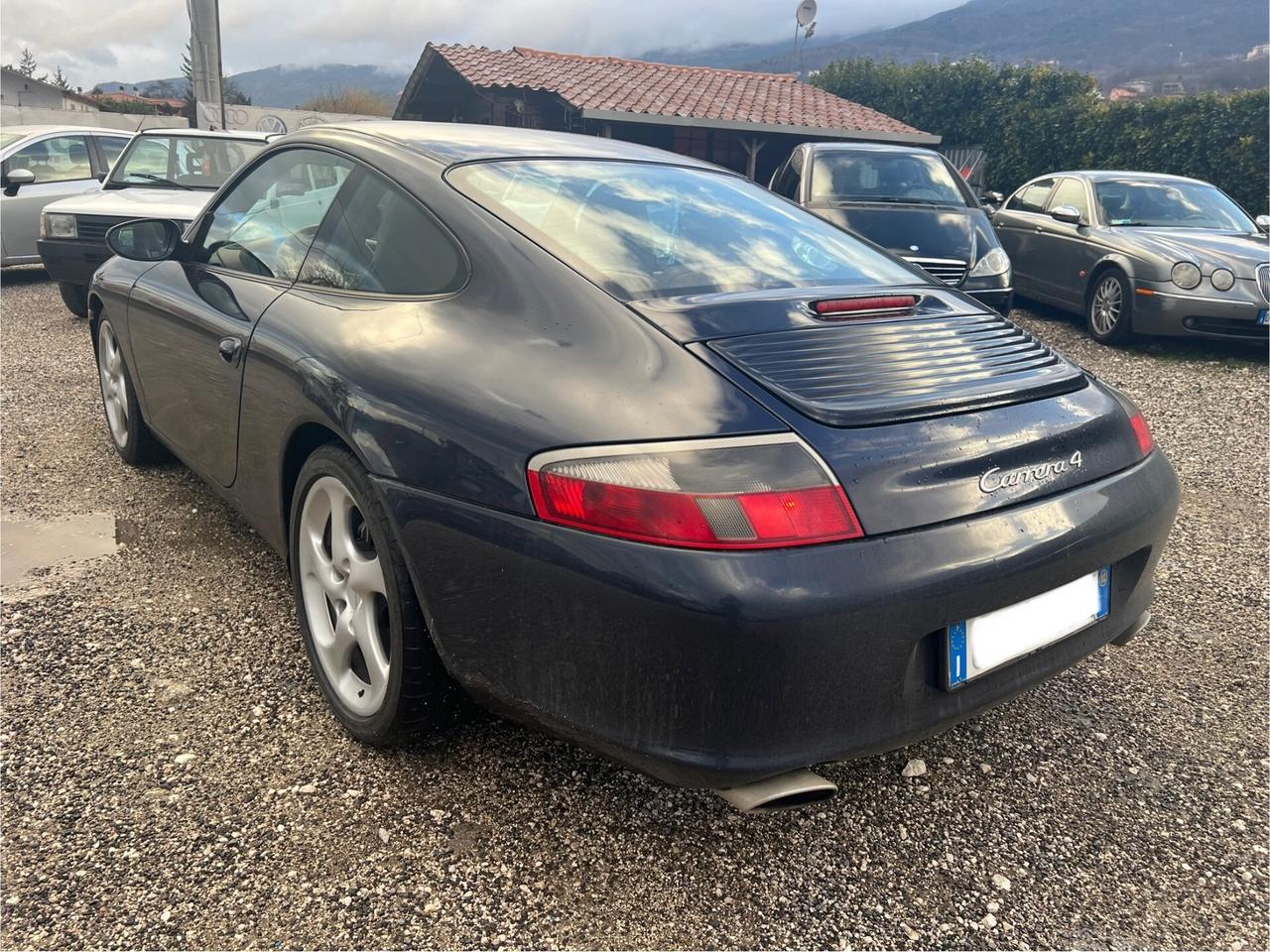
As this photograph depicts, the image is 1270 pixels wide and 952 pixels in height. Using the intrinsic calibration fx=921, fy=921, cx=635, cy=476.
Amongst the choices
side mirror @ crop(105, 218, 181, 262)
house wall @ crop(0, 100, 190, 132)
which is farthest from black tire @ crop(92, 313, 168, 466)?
house wall @ crop(0, 100, 190, 132)

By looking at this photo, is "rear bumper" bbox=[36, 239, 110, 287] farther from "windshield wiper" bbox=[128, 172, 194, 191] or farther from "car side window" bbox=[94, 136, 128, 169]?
"car side window" bbox=[94, 136, 128, 169]

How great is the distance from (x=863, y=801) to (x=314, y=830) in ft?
4.03

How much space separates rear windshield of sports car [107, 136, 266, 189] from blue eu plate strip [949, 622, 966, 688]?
791 cm

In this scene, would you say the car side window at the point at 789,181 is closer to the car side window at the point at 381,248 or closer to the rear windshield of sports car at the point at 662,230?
the rear windshield of sports car at the point at 662,230

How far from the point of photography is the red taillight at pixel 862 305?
80.6 inches

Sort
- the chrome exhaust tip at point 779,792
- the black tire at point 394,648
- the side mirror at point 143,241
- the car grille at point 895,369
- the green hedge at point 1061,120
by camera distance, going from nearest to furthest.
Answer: the chrome exhaust tip at point 779,792, the car grille at point 895,369, the black tire at point 394,648, the side mirror at point 143,241, the green hedge at point 1061,120

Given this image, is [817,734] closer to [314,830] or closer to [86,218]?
[314,830]

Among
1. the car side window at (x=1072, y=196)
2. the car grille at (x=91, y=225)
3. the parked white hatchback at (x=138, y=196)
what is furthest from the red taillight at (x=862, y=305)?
the car side window at (x=1072, y=196)

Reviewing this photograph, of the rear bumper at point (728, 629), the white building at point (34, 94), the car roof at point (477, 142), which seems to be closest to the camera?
the rear bumper at point (728, 629)

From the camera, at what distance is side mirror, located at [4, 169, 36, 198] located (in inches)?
349

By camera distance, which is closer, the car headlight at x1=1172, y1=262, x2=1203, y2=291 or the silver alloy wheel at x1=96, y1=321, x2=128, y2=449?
the silver alloy wheel at x1=96, y1=321, x2=128, y2=449

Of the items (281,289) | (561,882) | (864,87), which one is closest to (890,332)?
(561,882)

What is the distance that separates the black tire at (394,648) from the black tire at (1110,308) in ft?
23.3

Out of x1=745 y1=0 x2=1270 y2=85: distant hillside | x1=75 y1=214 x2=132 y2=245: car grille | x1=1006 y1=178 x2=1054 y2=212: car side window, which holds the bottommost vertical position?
x1=75 y1=214 x2=132 y2=245: car grille
